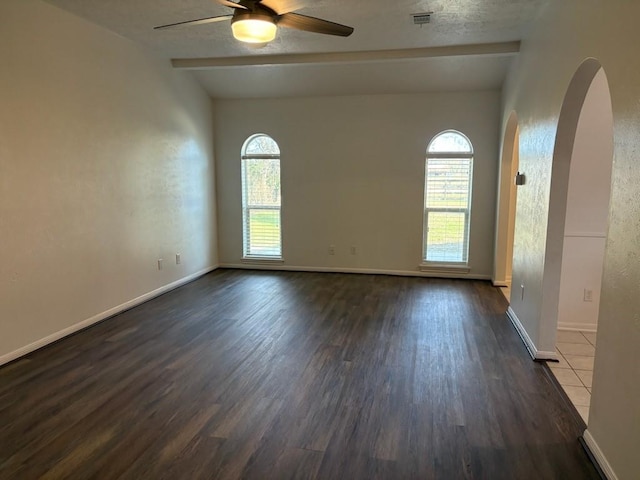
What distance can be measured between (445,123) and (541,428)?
4.71 metres

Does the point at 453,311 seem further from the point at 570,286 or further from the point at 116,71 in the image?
the point at 116,71

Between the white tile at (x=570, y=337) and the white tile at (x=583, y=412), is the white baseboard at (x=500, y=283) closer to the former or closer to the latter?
the white tile at (x=570, y=337)

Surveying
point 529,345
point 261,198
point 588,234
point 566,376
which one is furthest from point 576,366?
point 261,198

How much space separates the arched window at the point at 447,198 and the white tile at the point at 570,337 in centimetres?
251

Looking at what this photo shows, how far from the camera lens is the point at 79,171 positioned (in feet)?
13.3

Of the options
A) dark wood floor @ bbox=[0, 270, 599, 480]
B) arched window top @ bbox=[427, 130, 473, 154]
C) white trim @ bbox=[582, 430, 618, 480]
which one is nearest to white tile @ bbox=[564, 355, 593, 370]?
dark wood floor @ bbox=[0, 270, 599, 480]

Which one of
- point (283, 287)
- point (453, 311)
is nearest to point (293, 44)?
point (283, 287)

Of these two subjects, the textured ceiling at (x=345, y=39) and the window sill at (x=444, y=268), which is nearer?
the textured ceiling at (x=345, y=39)

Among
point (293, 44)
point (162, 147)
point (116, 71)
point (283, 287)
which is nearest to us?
point (116, 71)

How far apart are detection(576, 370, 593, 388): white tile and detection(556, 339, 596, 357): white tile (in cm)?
36

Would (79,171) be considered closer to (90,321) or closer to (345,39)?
(90,321)

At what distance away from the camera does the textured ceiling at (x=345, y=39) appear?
147 inches

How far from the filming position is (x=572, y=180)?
3.85 m

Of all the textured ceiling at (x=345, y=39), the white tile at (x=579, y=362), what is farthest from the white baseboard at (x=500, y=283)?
the textured ceiling at (x=345, y=39)
